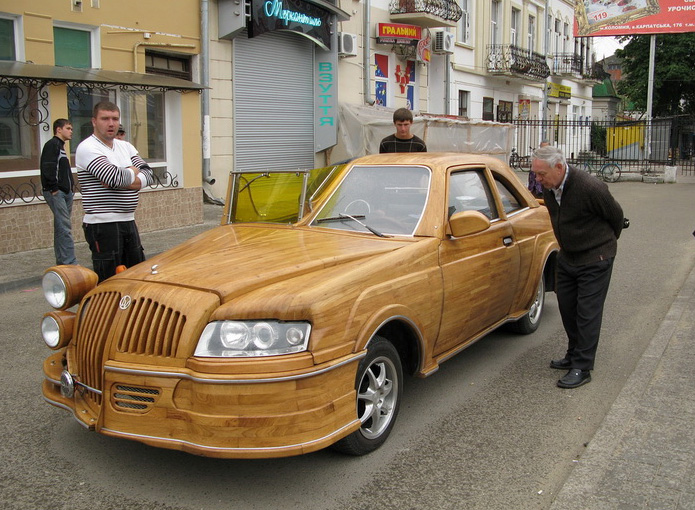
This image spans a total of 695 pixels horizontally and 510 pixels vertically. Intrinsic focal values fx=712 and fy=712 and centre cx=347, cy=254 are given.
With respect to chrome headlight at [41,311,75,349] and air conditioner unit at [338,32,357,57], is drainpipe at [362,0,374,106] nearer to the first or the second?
air conditioner unit at [338,32,357,57]

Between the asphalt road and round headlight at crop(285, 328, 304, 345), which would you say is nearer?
round headlight at crop(285, 328, 304, 345)

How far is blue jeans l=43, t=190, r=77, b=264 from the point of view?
8.98 m

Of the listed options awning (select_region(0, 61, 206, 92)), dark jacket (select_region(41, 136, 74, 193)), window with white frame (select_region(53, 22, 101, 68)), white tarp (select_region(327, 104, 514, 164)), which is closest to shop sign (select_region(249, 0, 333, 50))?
white tarp (select_region(327, 104, 514, 164))

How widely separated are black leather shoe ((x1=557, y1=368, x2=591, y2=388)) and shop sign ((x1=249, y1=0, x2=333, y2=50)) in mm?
12835

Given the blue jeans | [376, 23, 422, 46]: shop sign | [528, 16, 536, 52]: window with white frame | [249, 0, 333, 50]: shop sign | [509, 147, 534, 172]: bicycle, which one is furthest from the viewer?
[528, 16, 536, 52]: window with white frame

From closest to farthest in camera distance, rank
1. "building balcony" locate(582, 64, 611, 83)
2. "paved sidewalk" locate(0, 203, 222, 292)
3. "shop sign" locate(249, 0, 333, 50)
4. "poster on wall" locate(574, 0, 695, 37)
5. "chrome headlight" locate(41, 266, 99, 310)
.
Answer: "chrome headlight" locate(41, 266, 99, 310) → "paved sidewalk" locate(0, 203, 222, 292) → "shop sign" locate(249, 0, 333, 50) → "poster on wall" locate(574, 0, 695, 37) → "building balcony" locate(582, 64, 611, 83)

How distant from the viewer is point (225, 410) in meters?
3.29

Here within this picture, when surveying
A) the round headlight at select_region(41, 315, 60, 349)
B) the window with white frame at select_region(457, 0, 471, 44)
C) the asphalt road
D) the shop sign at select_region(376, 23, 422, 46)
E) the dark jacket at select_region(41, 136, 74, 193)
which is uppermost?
the window with white frame at select_region(457, 0, 471, 44)

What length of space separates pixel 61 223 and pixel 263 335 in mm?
6516

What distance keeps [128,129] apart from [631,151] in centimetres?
2907

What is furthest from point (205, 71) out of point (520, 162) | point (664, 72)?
point (664, 72)

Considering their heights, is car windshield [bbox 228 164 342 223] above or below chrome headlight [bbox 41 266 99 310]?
above

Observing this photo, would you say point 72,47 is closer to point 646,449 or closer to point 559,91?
point 646,449

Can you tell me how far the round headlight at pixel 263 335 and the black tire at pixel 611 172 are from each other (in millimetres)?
25375
